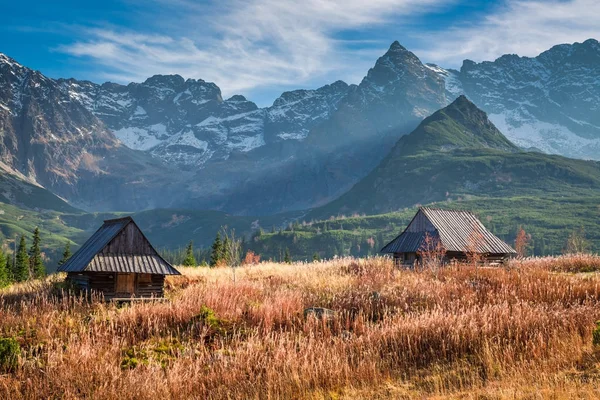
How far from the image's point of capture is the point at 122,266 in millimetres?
23344

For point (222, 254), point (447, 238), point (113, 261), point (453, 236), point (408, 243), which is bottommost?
point (222, 254)

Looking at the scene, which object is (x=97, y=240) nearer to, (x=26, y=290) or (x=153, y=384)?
(x=26, y=290)

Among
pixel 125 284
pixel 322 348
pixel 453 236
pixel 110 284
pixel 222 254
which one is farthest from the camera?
pixel 222 254

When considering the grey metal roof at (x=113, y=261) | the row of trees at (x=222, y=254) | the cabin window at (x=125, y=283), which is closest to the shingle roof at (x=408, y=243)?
the row of trees at (x=222, y=254)

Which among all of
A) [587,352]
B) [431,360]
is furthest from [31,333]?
[587,352]

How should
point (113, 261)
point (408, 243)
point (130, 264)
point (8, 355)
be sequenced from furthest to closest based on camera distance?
point (408, 243) < point (130, 264) < point (113, 261) < point (8, 355)

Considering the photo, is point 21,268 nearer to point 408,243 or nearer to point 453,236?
point 408,243

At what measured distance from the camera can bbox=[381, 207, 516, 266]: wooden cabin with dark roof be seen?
40.2 meters

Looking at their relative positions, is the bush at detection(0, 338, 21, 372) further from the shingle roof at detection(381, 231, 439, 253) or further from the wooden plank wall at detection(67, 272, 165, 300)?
the shingle roof at detection(381, 231, 439, 253)

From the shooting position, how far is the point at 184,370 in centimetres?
1039

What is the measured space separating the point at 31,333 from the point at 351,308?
816 centimetres

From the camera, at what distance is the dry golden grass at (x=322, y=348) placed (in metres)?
9.23

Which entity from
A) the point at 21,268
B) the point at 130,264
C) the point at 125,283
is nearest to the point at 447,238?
the point at 125,283

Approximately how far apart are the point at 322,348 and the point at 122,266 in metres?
15.2
